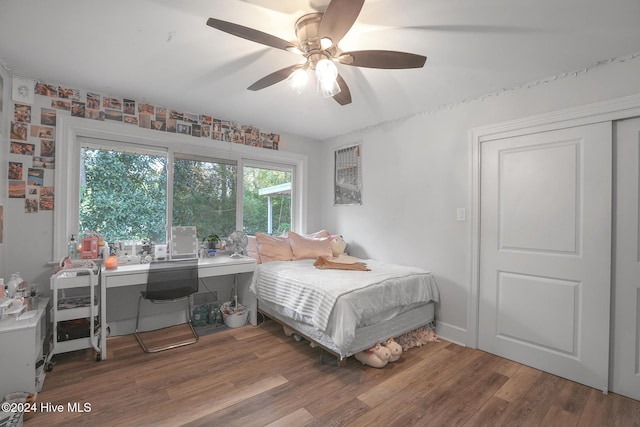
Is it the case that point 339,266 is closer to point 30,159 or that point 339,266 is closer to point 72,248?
point 72,248

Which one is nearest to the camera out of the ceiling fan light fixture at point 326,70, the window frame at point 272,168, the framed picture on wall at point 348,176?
the ceiling fan light fixture at point 326,70

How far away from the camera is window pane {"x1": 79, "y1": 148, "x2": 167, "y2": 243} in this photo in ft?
9.20

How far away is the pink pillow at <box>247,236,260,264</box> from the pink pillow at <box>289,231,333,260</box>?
1.34 feet

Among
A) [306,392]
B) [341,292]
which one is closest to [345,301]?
[341,292]

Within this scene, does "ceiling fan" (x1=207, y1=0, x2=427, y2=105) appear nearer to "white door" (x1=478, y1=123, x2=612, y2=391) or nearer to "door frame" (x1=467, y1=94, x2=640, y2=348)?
"door frame" (x1=467, y1=94, x2=640, y2=348)

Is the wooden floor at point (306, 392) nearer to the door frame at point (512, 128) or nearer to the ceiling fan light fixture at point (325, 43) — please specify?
the door frame at point (512, 128)

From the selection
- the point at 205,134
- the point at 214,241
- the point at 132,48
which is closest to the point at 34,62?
the point at 132,48

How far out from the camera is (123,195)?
9.75ft

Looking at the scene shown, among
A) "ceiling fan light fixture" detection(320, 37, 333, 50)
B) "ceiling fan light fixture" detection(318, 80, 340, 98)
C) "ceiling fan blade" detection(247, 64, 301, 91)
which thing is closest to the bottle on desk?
"ceiling fan blade" detection(247, 64, 301, 91)

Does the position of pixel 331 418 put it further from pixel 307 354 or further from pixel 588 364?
pixel 588 364

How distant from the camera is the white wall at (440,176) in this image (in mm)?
2174

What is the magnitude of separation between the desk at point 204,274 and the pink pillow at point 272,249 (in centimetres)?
18

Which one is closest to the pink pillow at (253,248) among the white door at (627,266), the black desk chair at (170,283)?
the black desk chair at (170,283)

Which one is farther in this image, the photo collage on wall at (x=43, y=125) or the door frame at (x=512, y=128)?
the photo collage on wall at (x=43, y=125)
